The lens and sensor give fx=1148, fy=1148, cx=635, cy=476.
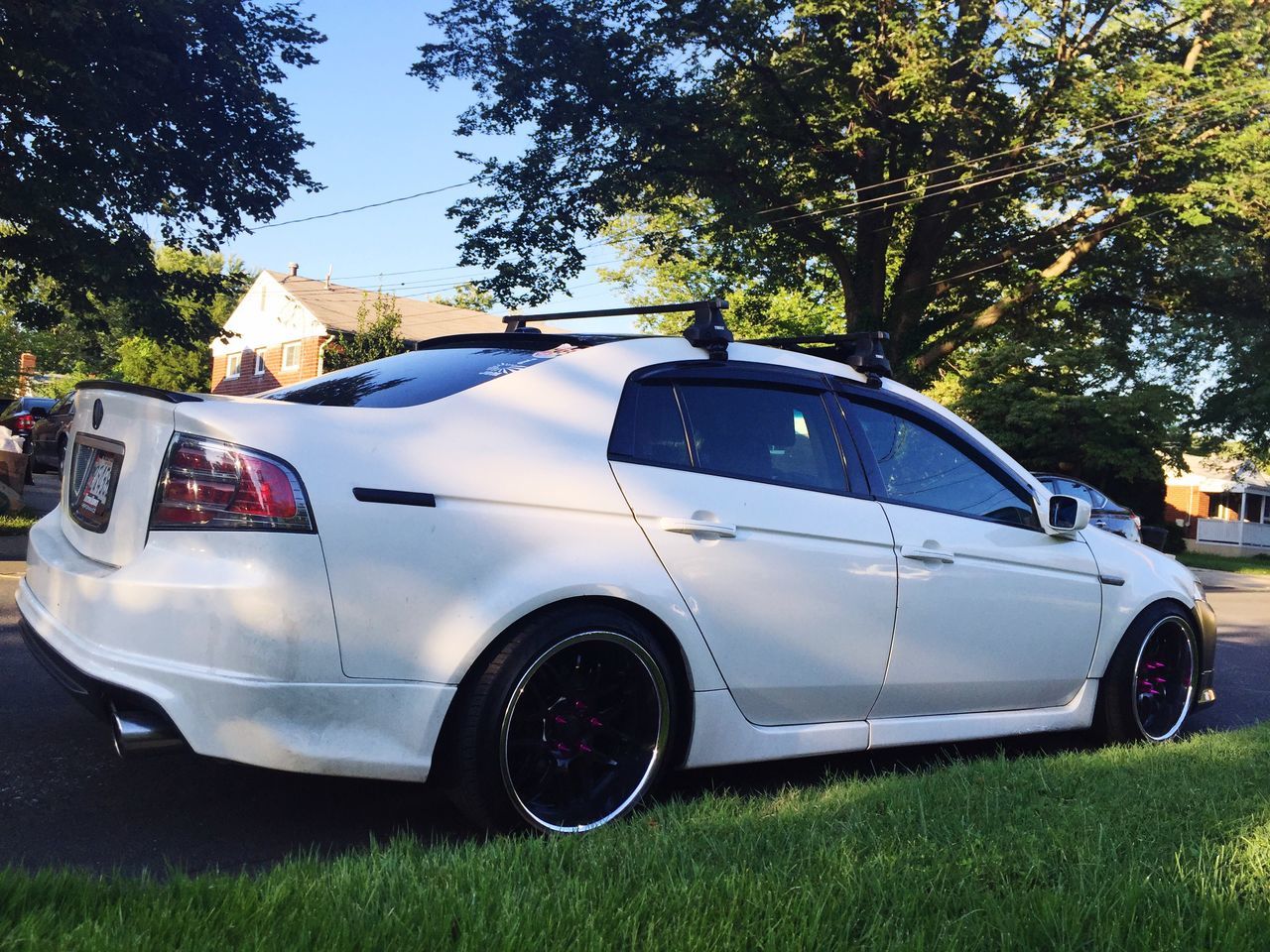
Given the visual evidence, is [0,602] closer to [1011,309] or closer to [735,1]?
[735,1]

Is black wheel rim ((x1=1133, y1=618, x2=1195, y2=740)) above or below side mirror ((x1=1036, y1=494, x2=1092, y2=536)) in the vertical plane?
below

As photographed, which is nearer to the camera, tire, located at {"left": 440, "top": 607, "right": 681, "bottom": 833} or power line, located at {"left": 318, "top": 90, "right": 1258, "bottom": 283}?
tire, located at {"left": 440, "top": 607, "right": 681, "bottom": 833}

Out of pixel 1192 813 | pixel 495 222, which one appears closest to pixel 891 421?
pixel 1192 813

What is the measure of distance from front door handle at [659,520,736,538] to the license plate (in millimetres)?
1731

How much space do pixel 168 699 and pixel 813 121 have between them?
20475 mm

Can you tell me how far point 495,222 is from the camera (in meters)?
23.4

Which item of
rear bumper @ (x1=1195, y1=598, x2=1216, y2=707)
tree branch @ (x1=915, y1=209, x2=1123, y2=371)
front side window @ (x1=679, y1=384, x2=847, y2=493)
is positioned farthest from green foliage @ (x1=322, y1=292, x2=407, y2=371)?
front side window @ (x1=679, y1=384, x2=847, y2=493)

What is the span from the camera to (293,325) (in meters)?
44.2

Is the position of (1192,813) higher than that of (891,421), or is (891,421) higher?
(891,421)

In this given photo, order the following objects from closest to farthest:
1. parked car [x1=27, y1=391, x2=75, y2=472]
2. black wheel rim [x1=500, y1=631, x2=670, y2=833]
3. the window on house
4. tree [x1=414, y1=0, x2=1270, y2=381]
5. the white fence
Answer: black wheel rim [x1=500, y1=631, x2=670, y2=833], tree [x1=414, y1=0, x2=1270, y2=381], parked car [x1=27, y1=391, x2=75, y2=472], the white fence, the window on house

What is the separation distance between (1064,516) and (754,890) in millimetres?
3056

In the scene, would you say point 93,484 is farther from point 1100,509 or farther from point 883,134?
point 883,134

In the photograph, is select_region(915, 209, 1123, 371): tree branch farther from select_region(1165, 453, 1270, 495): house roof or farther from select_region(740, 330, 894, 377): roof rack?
select_region(1165, 453, 1270, 495): house roof

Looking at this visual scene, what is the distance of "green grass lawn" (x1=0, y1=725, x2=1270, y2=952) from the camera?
2383mm
